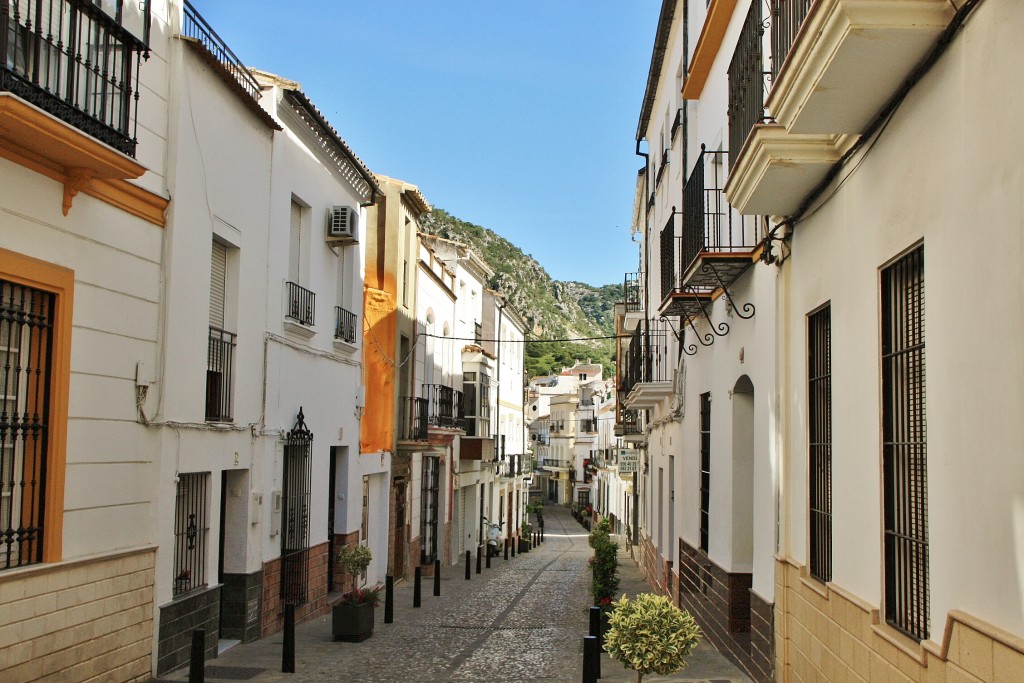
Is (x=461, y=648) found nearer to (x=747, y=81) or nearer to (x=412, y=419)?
(x=747, y=81)

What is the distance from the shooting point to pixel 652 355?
70.6ft

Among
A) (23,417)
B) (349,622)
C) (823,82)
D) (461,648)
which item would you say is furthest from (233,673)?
(823,82)

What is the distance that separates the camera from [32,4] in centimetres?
822

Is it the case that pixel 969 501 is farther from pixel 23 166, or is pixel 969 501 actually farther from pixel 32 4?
Result: pixel 32 4

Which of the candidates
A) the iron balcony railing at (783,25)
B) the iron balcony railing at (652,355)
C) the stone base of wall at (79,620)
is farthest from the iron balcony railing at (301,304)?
the iron balcony railing at (783,25)

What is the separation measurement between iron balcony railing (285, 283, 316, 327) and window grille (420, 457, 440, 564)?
415 inches

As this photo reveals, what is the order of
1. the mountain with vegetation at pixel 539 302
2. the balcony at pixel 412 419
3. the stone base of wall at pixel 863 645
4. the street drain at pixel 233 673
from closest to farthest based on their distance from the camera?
the stone base of wall at pixel 863 645 < the street drain at pixel 233 673 < the balcony at pixel 412 419 < the mountain with vegetation at pixel 539 302

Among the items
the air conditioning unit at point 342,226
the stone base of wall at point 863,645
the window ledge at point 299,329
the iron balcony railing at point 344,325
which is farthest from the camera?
the iron balcony railing at point 344,325

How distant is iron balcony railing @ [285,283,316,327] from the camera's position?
46.9ft

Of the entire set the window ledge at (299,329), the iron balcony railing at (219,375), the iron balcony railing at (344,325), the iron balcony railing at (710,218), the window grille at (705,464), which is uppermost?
the iron balcony railing at (710,218)

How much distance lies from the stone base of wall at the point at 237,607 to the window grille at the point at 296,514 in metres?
1.39

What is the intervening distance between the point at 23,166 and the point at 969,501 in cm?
700

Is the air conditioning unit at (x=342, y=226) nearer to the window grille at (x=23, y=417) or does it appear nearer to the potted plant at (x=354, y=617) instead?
the potted plant at (x=354, y=617)

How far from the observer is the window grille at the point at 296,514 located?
46.9 ft
